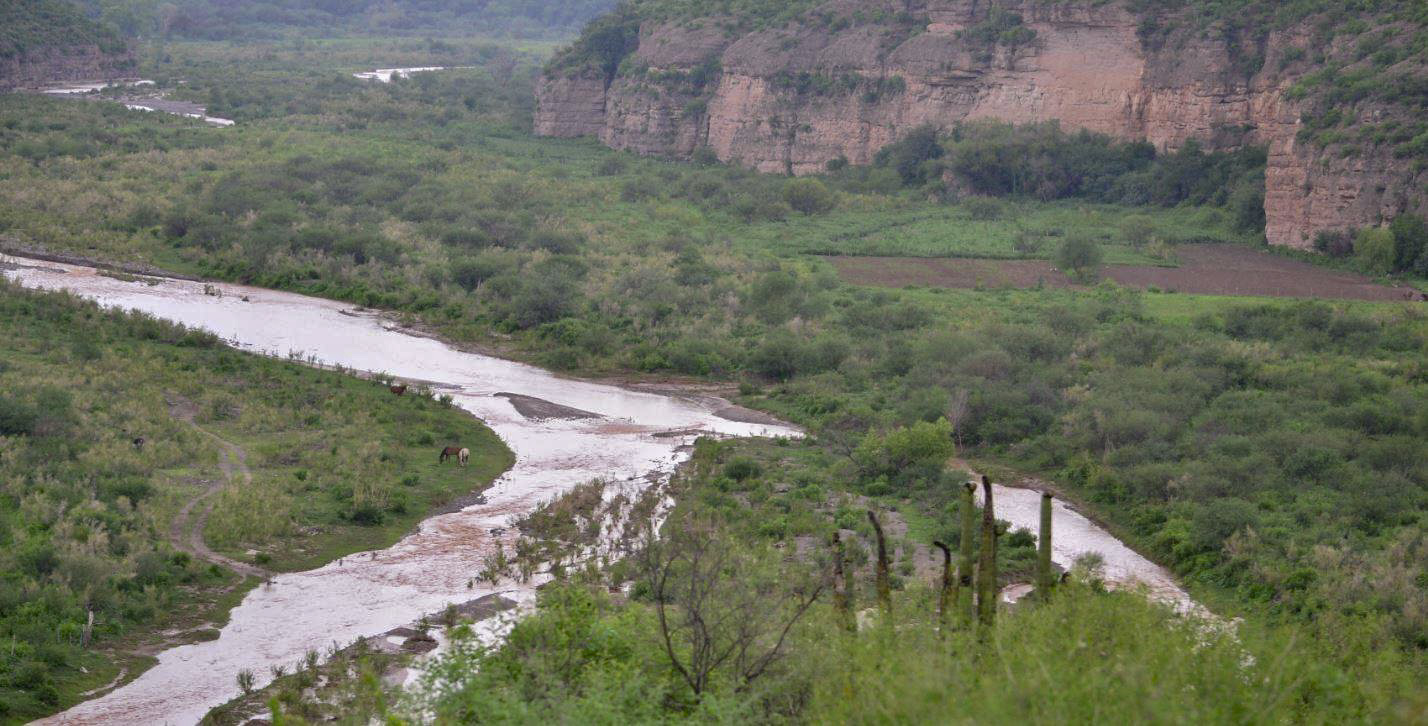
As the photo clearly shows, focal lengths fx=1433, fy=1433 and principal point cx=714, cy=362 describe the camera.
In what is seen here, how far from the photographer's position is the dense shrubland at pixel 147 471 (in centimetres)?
2219

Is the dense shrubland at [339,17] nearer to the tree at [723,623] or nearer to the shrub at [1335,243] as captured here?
the shrub at [1335,243]

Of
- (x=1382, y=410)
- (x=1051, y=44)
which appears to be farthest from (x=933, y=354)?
(x=1051, y=44)

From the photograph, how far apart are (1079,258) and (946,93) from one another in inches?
1001

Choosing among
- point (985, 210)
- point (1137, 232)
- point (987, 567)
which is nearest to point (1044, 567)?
point (987, 567)

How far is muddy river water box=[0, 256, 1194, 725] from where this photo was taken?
2211 centimetres

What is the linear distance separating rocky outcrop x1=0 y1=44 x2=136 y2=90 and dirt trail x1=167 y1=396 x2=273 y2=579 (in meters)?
68.6

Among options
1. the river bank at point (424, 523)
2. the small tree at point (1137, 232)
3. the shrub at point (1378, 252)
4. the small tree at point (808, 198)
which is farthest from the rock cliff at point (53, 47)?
the shrub at point (1378, 252)

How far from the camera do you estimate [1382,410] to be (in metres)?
33.8

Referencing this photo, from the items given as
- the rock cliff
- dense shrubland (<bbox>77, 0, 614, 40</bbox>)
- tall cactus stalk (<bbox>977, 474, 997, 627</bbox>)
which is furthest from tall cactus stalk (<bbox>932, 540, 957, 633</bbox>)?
dense shrubland (<bbox>77, 0, 614, 40</bbox>)

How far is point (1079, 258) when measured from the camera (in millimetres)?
55281

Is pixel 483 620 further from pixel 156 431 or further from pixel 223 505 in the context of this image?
pixel 156 431

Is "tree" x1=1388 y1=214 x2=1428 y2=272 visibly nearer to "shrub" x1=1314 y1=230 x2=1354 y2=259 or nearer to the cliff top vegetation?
"shrub" x1=1314 y1=230 x2=1354 y2=259

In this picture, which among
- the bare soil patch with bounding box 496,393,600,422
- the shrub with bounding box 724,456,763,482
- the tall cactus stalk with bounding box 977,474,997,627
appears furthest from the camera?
the bare soil patch with bounding box 496,393,600,422

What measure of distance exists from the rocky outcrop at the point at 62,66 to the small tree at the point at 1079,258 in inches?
2703
